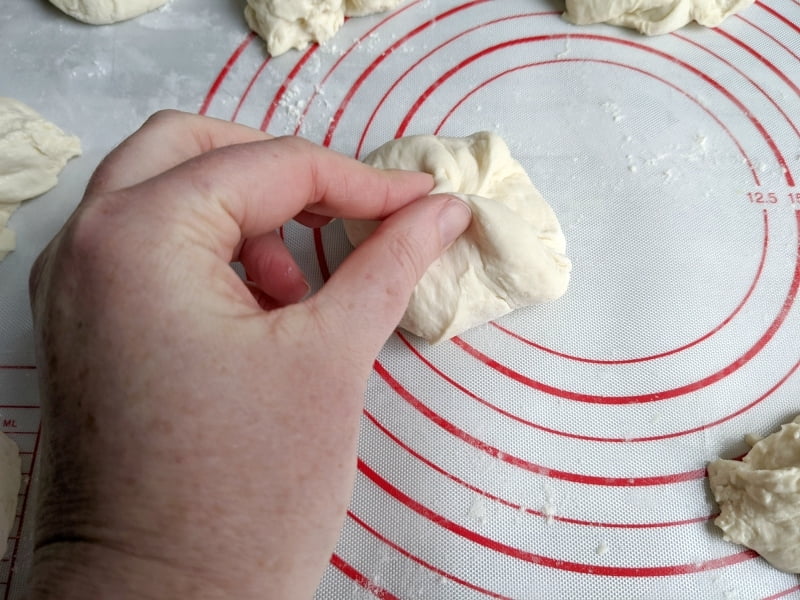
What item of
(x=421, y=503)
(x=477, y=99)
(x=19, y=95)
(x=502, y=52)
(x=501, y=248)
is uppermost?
(x=502, y=52)

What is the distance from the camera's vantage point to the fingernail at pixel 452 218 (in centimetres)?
99

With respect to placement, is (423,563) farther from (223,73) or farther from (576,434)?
(223,73)

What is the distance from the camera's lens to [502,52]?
64.9 inches

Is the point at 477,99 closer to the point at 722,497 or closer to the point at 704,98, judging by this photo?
the point at 704,98

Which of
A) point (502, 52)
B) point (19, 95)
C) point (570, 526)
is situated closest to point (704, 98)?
point (502, 52)

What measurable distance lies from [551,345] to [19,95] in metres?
1.45

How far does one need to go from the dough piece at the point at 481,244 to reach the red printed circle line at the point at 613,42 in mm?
289

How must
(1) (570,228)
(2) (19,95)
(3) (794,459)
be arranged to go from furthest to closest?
(2) (19,95) < (1) (570,228) < (3) (794,459)

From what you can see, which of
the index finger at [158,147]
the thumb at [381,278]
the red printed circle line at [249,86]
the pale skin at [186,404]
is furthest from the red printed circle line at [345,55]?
the pale skin at [186,404]

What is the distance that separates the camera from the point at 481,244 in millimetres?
1198

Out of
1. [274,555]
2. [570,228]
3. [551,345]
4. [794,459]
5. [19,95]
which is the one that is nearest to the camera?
[274,555]

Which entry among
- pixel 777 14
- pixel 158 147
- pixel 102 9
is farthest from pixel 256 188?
pixel 777 14

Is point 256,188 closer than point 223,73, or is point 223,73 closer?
point 256,188

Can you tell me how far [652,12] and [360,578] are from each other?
153 centimetres
